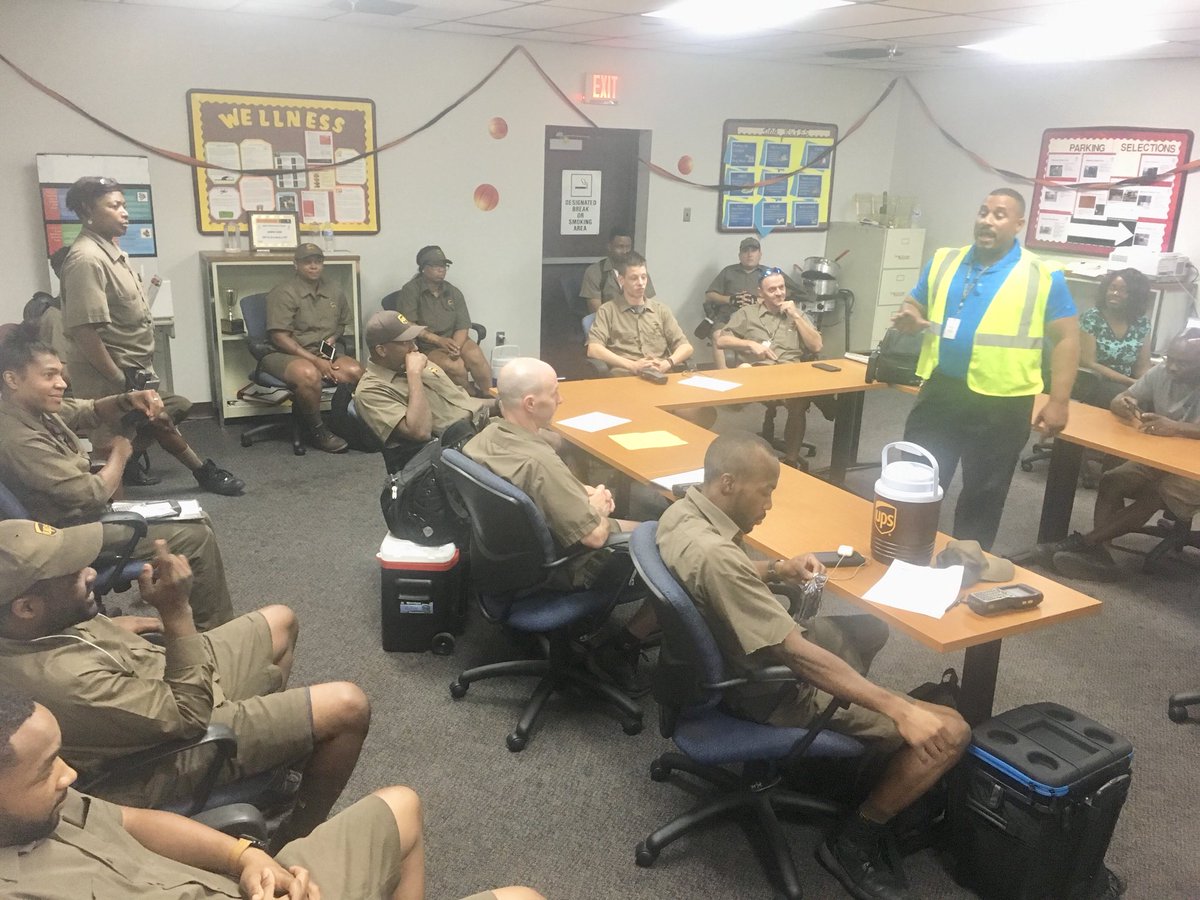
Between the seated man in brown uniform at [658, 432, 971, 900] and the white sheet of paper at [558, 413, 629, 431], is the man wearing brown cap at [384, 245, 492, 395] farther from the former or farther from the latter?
the seated man in brown uniform at [658, 432, 971, 900]

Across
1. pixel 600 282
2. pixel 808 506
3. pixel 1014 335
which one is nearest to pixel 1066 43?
pixel 600 282

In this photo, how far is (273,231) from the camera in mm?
5762

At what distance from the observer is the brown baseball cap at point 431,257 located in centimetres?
582

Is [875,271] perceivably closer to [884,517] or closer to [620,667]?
[620,667]

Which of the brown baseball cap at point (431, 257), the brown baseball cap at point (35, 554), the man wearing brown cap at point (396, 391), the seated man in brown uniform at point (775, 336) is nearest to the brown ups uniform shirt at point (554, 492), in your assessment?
the man wearing brown cap at point (396, 391)

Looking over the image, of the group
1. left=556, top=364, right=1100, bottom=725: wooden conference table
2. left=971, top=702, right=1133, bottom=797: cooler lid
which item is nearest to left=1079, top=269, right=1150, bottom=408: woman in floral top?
left=556, top=364, right=1100, bottom=725: wooden conference table

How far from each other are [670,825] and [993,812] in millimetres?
757

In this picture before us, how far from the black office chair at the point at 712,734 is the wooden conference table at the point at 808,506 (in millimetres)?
375

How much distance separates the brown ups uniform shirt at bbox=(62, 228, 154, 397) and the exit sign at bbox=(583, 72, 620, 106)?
342 cm

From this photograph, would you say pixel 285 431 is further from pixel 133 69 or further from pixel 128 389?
pixel 133 69

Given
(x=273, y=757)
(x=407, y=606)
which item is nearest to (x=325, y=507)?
(x=407, y=606)

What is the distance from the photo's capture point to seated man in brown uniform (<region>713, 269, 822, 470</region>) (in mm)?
5301

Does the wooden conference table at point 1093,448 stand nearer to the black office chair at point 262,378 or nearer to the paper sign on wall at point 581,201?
the black office chair at point 262,378

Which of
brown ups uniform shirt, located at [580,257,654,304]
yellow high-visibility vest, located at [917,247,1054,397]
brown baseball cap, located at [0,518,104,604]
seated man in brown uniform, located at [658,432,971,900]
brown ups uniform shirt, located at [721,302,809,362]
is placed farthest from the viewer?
brown ups uniform shirt, located at [580,257,654,304]
